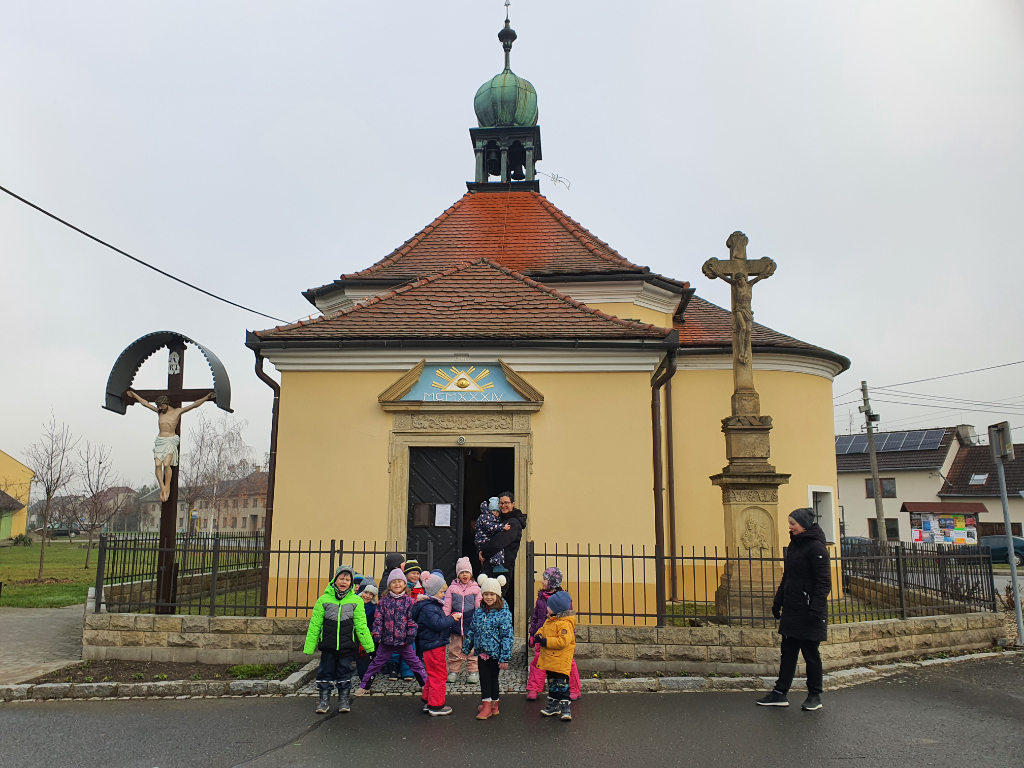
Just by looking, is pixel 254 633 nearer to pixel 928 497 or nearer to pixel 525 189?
pixel 525 189

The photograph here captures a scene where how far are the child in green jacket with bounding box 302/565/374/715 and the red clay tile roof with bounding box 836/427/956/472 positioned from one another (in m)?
39.1

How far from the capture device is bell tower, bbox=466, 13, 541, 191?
1803 cm

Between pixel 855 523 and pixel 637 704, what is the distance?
42.8 meters

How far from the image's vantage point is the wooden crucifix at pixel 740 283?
380 inches

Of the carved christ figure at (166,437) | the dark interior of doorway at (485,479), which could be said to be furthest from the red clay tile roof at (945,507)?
the carved christ figure at (166,437)

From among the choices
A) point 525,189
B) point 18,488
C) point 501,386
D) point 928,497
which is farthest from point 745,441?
point 18,488

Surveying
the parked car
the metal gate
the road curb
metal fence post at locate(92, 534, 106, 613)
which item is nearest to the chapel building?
the metal gate

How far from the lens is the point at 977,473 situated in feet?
134

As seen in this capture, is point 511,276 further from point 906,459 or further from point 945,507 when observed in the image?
point 906,459

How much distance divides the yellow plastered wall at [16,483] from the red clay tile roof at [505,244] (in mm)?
45822

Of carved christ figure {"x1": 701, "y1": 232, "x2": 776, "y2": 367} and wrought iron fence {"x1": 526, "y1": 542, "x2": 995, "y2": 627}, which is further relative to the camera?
carved christ figure {"x1": 701, "y1": 232, "x2": 776, "y2": 367}

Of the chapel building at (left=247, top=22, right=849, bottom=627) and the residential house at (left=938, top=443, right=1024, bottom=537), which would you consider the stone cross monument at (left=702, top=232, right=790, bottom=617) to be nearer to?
the chapel building at (left=247, top=22, right=849, bottom=627)

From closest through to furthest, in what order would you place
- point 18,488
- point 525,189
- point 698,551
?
point 698,551 → point 525,189 → point 18,488

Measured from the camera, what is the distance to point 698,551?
41.0 feet
